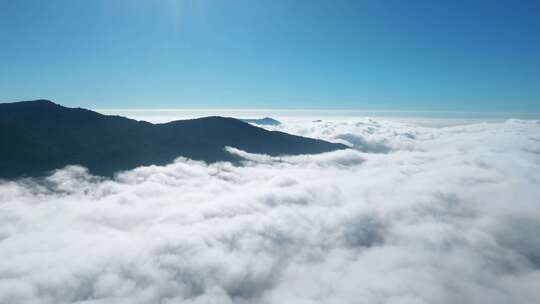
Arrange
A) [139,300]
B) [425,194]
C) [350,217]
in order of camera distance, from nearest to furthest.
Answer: [139,300] → [350,217] → [425,194]

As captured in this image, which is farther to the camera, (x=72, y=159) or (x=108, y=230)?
(x=72, y=159)

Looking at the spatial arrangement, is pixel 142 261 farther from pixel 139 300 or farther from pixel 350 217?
pixel 350 217

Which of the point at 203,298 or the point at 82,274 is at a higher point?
the point at 82,274

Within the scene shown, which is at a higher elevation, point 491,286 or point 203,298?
point 203,298

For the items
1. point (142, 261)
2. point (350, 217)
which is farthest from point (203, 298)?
point (350, 217)

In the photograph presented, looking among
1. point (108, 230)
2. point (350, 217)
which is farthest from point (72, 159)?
point (350, 217)

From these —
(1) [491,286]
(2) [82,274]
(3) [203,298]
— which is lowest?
(1) [491,286]

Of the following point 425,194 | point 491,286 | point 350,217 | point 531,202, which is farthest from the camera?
point 425,194

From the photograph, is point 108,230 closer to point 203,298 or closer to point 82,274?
point 82,274

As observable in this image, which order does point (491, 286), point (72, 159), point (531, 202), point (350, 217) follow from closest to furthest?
point (491, 286) < point (350, 217) < point (531, 202) < point (72, 159)
